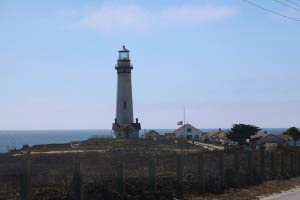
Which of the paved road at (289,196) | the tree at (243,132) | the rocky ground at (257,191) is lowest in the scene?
the paved road at (289,196)

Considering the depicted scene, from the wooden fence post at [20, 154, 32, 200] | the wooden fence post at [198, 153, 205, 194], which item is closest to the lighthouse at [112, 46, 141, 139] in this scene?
the wooden fence post at [198, 153, 205, 194]

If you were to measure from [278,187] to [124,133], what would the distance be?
2417 inches

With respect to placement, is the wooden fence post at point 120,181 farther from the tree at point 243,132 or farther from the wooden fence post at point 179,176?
the tree at point 243,132

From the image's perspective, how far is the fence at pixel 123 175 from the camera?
14.3 m

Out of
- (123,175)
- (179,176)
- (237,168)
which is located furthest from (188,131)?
(123,175)

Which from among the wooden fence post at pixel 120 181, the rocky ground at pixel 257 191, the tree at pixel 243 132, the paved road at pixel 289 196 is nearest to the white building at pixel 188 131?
the tree at pixel 243 132

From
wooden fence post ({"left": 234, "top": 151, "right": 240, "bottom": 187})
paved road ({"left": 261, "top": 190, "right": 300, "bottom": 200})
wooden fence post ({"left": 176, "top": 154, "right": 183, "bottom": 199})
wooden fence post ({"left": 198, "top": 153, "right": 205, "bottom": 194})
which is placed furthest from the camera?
wooden fence post ({"left": 234, "top": 151, "right": 240, "bottom": 187})

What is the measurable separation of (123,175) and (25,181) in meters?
4.10

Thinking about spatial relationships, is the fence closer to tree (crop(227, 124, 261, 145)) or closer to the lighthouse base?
the lighthouse base

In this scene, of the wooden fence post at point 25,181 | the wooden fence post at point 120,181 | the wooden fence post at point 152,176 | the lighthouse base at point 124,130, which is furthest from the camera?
the lighthouse base at point 124,130

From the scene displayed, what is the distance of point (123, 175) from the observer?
17.6m

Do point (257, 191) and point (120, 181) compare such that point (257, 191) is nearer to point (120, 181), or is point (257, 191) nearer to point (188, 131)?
point (120, 181)

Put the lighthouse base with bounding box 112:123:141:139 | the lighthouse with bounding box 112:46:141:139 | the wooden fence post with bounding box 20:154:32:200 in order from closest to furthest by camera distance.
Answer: the wooden fence post with bounding box 20:154:32:200 < the lighthouse base with bounding box 112:123:141:139 < the lighthouse with bounding box 112:46:141:139

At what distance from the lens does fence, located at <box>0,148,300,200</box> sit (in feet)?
47.1
